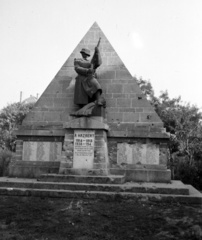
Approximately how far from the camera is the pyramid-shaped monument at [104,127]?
9.41 meters

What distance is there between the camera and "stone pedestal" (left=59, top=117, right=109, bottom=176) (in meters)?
9.08

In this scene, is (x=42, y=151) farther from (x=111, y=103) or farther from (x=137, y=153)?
(x=137, y=153)

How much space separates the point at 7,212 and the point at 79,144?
11.4ft

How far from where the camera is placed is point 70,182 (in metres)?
8.57

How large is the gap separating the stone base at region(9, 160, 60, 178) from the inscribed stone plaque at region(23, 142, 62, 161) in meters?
0.19

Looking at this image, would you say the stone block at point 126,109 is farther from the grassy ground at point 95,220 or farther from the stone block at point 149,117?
the grassy ground at point 95,220

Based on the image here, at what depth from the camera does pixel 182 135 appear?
66.4 ft

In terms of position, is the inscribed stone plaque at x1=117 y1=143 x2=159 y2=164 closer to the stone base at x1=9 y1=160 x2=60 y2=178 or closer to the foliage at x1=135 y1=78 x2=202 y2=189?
the stone base at x1=9 y1=160 x2=60 y2=178

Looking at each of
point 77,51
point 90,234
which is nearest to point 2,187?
point 90,234

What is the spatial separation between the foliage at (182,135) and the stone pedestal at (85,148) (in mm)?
7234

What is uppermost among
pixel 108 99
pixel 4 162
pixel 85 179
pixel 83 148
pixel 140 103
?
pixel 108 99

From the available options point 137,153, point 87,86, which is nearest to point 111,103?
point 87,86

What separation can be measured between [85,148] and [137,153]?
196 centimetres

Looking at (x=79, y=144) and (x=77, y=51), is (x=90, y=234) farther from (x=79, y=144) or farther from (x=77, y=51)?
(x=77, y=51)
